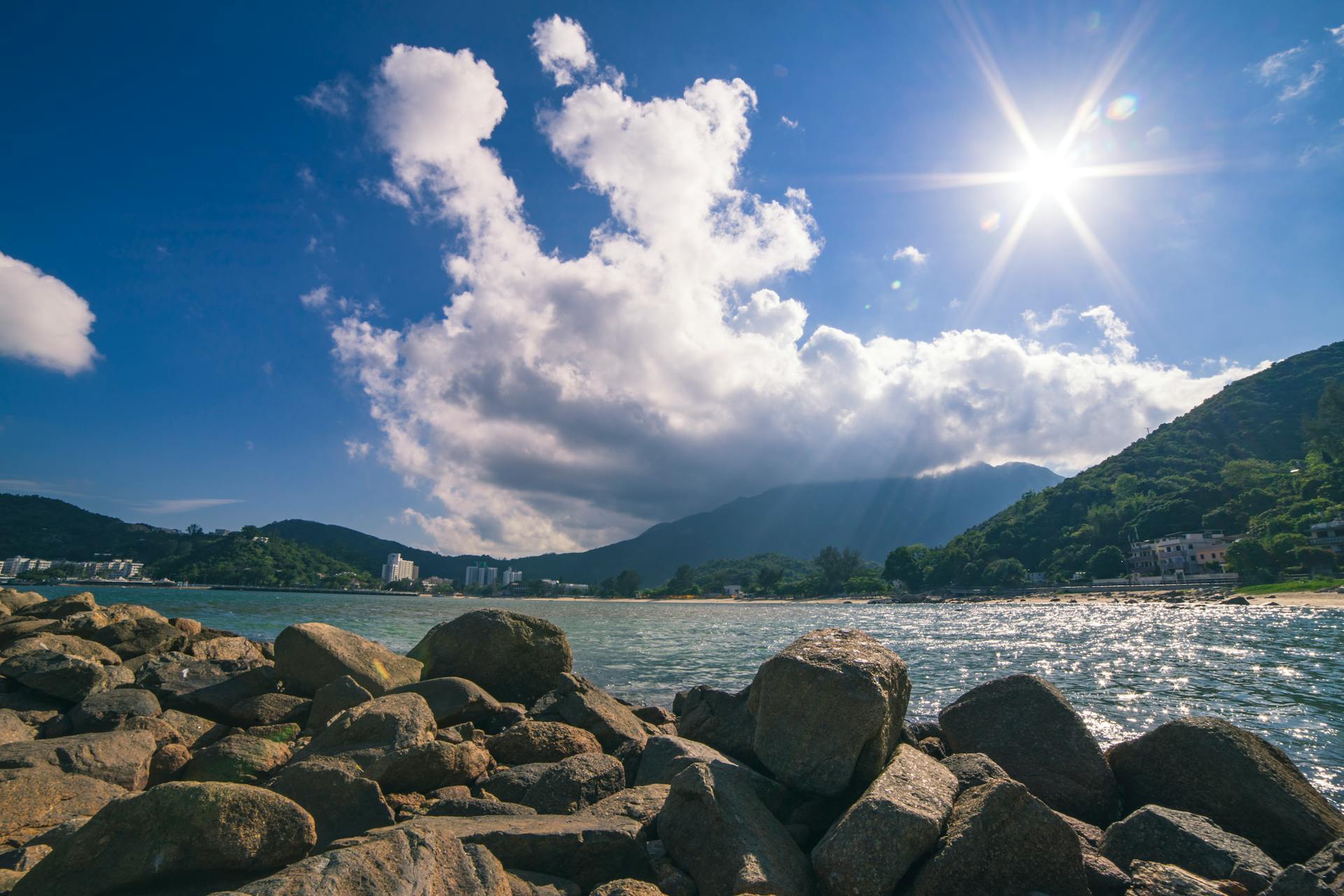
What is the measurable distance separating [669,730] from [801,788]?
18.5ft

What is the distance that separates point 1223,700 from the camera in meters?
18.5

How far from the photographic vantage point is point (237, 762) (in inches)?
328

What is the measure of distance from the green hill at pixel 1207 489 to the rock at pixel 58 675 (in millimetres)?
119703

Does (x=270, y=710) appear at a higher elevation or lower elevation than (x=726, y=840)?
lower

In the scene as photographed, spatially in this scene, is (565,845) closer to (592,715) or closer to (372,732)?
(372,732)

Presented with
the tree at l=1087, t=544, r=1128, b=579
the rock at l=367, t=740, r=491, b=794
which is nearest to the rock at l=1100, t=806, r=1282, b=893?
the rock at l=367, t=740, r=491, b=794

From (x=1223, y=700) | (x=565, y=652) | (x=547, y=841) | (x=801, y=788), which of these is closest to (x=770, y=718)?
(x=801, y=788)

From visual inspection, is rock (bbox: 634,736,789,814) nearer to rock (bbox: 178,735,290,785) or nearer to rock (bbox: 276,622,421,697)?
rock (bbox: 178,735,290,785)

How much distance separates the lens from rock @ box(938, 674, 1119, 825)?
8.20m

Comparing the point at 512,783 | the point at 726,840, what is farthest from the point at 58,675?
the point at 726,840

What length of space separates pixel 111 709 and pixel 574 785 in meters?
8.35

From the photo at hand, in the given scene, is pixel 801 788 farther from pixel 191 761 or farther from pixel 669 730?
pixel 191 761

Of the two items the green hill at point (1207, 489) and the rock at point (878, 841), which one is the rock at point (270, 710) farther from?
the green hill at point (1207, 489)

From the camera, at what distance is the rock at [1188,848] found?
5637 millimetres
